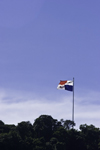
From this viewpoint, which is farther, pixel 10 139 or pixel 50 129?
pixel 50 129

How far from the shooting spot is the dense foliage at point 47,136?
6128 cm

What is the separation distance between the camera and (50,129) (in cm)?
7225

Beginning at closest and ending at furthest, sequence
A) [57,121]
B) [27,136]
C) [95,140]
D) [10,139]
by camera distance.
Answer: [10,139] → [27,136] → [95,140] → [57,121]

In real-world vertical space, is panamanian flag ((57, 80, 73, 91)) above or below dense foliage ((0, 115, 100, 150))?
above

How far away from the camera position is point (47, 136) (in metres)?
71.6

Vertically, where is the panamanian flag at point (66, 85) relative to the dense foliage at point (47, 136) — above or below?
above

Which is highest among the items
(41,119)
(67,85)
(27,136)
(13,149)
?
(67,85)

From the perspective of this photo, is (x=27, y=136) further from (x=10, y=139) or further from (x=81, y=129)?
(x=81, y=129)

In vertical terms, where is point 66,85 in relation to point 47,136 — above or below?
above

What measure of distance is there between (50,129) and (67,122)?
8858mm

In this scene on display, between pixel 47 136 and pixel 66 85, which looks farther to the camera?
pixel 47 136

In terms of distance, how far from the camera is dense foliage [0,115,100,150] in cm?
6128

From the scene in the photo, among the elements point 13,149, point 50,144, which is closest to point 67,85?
point 50,144

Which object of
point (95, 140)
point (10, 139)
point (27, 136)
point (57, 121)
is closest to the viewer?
point (10, 139)
